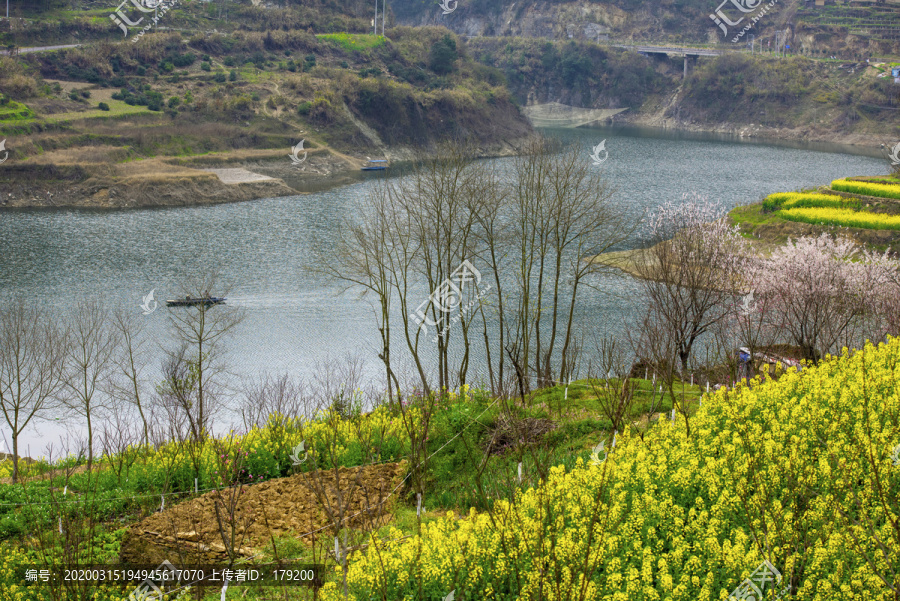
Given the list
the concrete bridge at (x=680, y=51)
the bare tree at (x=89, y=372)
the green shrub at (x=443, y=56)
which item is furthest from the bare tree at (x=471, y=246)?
the concrete bridge at (x=680, y=51)

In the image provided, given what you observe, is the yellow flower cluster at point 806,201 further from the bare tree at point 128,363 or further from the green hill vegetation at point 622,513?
the bare tree at point 128,363

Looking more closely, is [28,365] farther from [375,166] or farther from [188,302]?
[375,166]

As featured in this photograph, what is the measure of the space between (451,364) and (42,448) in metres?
12.4

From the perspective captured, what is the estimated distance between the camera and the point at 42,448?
21062mm

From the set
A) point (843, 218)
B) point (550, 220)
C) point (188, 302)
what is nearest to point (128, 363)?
point (188, 302)

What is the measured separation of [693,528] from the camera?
7.48 metres

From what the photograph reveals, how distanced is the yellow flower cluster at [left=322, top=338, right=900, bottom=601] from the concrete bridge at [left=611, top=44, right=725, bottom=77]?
141576 mm

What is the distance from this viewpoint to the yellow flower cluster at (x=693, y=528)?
6.63 m

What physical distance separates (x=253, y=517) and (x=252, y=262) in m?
28.2

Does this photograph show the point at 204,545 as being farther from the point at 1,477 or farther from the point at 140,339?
the point at 140,339

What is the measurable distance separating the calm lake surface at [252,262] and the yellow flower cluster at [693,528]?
17114mm

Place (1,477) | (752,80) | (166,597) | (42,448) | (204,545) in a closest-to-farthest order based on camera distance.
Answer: (166,597) → (204,545) → (1,477) → (42,448) → (752,80)

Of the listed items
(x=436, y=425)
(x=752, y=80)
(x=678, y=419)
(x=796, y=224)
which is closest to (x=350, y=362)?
(x=436, y=425)

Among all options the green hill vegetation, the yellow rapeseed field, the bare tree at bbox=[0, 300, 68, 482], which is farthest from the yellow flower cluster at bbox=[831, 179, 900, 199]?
the bare tree at bbox=[0, 300, 68, 482]
